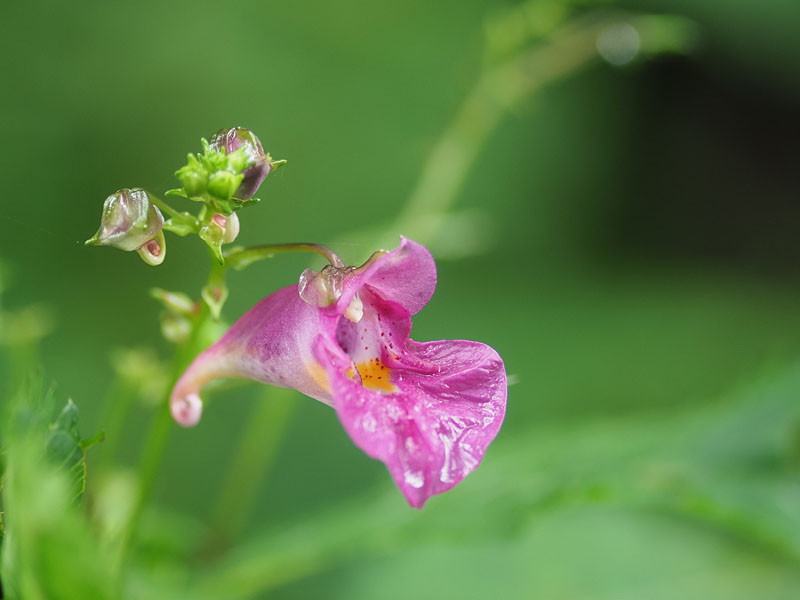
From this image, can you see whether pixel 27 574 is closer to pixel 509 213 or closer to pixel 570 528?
pixel 570 528

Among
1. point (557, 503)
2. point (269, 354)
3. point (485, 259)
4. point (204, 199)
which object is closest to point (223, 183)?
point (204, 199)

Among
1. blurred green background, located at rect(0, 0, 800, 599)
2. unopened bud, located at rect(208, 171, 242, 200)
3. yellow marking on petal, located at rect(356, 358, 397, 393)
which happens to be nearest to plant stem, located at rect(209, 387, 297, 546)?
blurred green background, located at rect(0, 0, 800, 599)

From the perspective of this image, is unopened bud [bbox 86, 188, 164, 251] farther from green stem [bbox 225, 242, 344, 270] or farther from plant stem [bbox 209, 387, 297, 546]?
plant stem [bbox 209, 387, 297, 546]

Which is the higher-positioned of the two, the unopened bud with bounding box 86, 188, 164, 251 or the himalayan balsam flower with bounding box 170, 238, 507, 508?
the unopened bud with bounding box 86, 188, 164, 251

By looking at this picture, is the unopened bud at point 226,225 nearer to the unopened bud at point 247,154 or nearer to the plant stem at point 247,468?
the unopened bud at point 247,154

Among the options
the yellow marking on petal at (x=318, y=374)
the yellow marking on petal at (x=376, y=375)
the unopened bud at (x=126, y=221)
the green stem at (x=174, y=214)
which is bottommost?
the yellow marking on petal at (x=318, y=374)

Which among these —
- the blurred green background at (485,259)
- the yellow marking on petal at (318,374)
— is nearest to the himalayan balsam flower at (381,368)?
the yellow marking on petal at (318,374)

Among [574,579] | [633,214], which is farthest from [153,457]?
[633,214]
